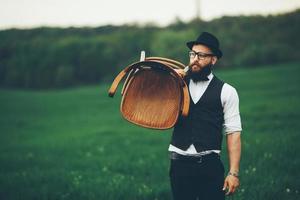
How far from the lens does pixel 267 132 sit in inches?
465

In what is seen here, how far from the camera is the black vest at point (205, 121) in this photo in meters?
4.35

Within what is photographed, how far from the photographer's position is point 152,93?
4578 mm

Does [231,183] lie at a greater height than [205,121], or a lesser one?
lesser

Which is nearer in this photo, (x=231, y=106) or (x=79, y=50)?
(x=231, y=106)

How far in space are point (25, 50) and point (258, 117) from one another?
69.9m

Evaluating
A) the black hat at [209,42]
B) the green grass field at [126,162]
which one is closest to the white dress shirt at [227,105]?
the black hat at [209,42]

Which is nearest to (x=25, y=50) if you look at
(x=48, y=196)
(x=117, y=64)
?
(x=117, y=64)

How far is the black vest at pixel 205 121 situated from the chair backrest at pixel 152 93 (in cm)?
17

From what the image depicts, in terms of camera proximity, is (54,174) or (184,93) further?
(54,174)

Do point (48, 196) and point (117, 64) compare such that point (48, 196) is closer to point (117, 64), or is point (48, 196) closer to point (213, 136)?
point (213, 136)

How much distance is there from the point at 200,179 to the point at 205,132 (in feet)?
1.58

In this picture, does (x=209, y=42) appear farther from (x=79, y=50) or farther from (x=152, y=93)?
(x=79, y=50)

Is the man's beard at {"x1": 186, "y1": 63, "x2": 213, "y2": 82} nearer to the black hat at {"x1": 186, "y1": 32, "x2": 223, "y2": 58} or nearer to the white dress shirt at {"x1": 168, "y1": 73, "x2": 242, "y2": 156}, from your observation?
the white dress shirt at {"x1": 168, "y1": 73, "x2": 242, "y2": 156}

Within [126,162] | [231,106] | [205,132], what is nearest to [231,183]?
[205,132]
